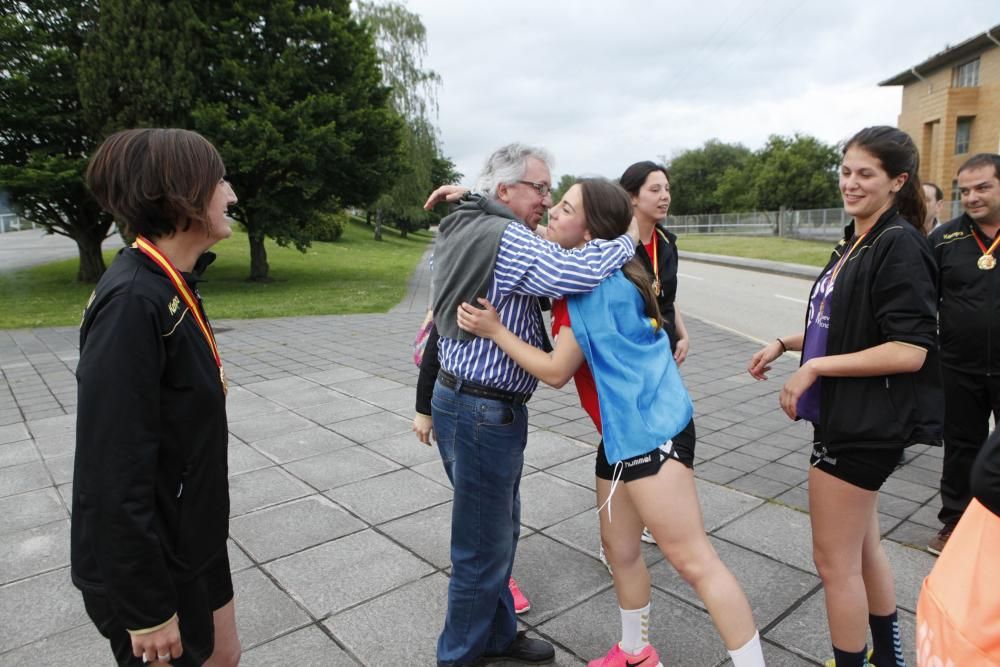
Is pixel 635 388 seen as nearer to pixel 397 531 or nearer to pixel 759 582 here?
pixel 759 582

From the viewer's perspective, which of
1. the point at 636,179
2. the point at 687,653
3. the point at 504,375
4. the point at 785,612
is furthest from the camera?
the point at 636,179

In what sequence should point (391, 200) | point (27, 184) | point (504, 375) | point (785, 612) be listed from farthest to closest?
point (391, 200), point (27, 184), point (785, 612), point (504, 375)

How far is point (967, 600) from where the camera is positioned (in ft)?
3.46

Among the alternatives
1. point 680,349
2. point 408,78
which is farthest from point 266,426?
point 408,78

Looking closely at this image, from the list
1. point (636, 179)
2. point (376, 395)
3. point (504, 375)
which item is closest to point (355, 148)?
point (376, 395)

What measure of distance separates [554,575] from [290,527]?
1.50 metres

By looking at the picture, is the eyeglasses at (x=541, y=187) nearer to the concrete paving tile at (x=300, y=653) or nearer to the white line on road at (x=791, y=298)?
the concrete paving tile at (x=300, y=653)

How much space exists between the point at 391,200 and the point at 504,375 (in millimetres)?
30302

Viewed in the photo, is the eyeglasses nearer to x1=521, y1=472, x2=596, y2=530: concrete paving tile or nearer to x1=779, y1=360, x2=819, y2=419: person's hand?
x1=779, y1=360, x2=819, y2=419: person's hand

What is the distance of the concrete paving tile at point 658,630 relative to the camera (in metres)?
2.51

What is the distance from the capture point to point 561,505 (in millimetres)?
3854

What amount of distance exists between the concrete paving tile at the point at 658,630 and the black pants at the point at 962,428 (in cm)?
165

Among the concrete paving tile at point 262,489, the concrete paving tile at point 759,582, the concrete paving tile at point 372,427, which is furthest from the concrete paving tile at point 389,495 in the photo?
the concrete paving tile at point 759,582

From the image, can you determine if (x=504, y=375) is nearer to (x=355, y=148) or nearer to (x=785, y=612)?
(x=785, y=612)
